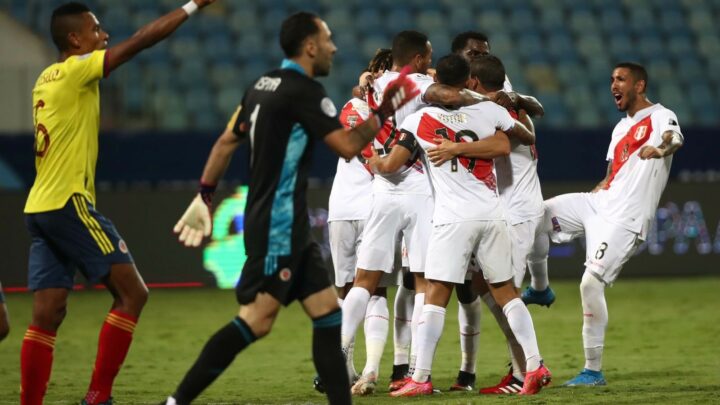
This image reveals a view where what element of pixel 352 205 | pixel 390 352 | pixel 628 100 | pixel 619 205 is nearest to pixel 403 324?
pixel 352 205

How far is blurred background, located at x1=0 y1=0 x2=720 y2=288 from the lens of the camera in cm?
1465

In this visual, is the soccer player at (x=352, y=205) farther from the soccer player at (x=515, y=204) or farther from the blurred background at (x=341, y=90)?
the blurred background at (x=341, y=90)

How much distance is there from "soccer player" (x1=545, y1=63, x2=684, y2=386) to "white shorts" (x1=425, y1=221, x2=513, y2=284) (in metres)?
1.00

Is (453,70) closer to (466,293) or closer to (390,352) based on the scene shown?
(466,293)

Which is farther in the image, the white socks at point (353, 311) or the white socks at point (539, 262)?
the white socks at point (539, 262)

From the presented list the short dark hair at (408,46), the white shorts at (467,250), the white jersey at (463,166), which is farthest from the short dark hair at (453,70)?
the white shorts at (467,250)

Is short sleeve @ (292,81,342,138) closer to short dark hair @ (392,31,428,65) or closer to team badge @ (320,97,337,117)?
team badge @ (320,97,337,117)

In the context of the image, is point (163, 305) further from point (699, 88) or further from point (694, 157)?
point (699, 88)

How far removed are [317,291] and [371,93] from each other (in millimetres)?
2435

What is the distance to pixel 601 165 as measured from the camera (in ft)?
51.6

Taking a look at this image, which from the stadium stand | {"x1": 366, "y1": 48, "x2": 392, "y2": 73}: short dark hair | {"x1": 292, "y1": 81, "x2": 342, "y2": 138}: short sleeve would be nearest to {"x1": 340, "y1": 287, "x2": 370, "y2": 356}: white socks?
{"x1": 366, "y1": 48, "x2": 392, "y2": 73}: short dark hair

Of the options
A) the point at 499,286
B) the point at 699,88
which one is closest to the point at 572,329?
the point at 499,286

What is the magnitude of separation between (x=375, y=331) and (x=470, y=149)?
150 centimetres

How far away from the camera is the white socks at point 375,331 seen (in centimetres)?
754
